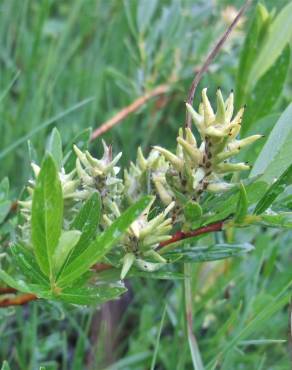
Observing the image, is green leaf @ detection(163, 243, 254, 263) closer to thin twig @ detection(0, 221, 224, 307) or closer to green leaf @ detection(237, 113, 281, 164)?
thin twig @ detection(0, 221, 224, 307)

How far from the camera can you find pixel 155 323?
4.93 feet

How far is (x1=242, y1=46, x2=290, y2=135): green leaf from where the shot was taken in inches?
49.9

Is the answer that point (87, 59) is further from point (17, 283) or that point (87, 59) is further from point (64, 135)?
point (17, 283)

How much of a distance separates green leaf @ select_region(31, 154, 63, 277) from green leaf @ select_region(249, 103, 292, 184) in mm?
286

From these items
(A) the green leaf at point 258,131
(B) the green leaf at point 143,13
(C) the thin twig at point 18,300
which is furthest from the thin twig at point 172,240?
(B) the green leaf at point 143,13

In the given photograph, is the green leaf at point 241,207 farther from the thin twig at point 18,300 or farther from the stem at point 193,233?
the thin twig at point 18,300

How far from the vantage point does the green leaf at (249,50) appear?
1.29 m

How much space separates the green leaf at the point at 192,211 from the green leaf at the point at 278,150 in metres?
0.11

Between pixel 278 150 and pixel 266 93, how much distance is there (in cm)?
39

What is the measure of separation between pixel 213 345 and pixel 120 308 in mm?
267

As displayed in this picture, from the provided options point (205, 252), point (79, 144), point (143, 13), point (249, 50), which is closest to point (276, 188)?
point (205, 252)

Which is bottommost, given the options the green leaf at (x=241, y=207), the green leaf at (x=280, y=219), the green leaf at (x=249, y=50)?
the green leaf at (x=280, y=219)

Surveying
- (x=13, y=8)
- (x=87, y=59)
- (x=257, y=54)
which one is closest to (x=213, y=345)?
(x=257, y=54)

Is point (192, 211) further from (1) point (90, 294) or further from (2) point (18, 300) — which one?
(2) point (18, 300)
